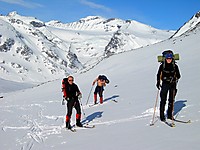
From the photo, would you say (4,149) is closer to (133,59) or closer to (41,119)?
(41,119)

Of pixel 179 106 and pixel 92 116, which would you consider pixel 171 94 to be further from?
pixel 92 116

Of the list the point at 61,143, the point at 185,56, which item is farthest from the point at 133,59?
the point at 61,143

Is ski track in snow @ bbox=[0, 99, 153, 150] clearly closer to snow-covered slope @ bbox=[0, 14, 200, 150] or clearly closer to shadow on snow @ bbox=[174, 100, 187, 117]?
snow-covered slope @ bbox=[0, 14, 200, 150]

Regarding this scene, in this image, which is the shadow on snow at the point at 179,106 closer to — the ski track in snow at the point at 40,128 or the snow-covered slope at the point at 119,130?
the snow-covered slope at the point at 119,130

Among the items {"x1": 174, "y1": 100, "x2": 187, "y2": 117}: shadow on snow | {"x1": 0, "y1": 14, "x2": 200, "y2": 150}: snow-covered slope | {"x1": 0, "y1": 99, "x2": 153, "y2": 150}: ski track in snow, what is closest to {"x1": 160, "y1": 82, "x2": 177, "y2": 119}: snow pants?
{"x1": 0, "y1": 14, "x2": 200, "y2": 150}: snow-covered slope

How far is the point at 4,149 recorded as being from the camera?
9.88m

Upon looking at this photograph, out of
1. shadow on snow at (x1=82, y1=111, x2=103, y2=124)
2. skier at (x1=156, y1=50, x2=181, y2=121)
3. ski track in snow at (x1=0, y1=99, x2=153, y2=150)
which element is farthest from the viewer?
shadow on snow at (x1=82, y1=111, x2=103, y2=124)

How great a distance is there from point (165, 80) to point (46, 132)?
5126 millimetres

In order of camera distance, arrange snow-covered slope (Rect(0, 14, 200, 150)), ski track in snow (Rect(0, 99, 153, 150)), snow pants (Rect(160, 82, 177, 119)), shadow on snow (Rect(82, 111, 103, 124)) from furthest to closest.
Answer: shadow on snow (Rect(82, 111, 103, 124)) < ski track in snow (Rect(0, 99, 153, 150)) < snow pants (Rect(160, 82, 177, 119)) < snow-covered slope (Rect(0, 14, 200, 150))

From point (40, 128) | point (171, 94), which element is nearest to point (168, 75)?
point (171, 94)

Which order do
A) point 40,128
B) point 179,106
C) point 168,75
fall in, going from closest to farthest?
point 168,75 → point 179,106 → point 40,128

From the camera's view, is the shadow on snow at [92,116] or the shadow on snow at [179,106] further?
the shadow on snow at [92,116]

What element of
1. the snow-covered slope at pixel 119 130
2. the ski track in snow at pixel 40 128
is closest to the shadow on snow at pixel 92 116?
the snow-covered slope at pixel 119 130

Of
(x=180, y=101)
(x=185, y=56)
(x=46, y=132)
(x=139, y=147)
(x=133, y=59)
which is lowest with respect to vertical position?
(x=139, y=147)
